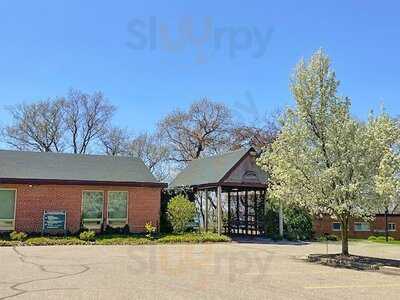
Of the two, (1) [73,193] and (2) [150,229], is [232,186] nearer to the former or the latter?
(2) [150,229]

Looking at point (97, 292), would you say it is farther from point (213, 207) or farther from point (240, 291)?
point (213, 207)

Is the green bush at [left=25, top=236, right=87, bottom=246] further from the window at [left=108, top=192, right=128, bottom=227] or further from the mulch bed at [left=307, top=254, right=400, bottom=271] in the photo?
the mulch bed at [left=307, top=254, right=400, bottom=271]

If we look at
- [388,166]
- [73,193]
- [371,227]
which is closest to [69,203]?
[73,193]

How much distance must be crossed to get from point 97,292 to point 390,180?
380 inches

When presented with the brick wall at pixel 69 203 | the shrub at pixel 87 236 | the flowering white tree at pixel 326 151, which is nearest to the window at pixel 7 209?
the brick wall at pixel 69 203

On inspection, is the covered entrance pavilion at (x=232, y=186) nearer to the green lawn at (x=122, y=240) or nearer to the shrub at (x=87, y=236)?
the green lawn at (x=122, y=240)

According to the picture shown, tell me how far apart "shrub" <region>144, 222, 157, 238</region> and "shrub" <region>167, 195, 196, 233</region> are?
1049mm

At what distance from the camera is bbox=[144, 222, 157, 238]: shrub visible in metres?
22.6

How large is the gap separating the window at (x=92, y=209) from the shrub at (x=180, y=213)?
11.4 feet

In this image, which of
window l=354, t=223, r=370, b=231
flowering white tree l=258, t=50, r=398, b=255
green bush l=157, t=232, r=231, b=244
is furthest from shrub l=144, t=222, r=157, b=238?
window l=354, t=223, r=370, b=231

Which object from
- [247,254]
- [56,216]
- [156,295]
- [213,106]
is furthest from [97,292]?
[213,106]

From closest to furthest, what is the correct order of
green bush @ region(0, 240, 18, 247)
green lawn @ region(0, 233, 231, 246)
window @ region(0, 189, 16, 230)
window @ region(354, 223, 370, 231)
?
green bush @ region(0, 240, 18, 247)
green lawn @ region(0, 233, 231, 246)
window @ region(0, 189, 16, 230)
window @ region(354, 223, 370, 231)

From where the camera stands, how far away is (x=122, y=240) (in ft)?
68.7

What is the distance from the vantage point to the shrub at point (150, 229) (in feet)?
74.0
